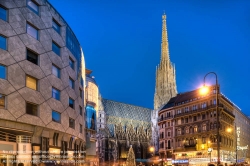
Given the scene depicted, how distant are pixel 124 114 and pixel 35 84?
13090 cm

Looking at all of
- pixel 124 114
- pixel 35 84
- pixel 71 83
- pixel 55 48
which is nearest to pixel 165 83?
pixel 124 114

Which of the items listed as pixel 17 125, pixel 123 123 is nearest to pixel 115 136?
pixel 123 123

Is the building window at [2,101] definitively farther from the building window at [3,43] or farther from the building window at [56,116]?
the building window at [56,116]

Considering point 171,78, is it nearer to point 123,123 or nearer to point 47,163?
point 123,123

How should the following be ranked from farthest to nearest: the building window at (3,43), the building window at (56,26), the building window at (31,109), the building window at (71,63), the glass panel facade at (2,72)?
the building window at (71,63), the building window at (56,26), the building window at (31,109), the building window at (3,43), the glass panel facade at (2,72)

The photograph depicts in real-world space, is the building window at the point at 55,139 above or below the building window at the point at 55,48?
below

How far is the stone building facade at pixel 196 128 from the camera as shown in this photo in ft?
255

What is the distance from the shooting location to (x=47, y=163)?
37.8 m

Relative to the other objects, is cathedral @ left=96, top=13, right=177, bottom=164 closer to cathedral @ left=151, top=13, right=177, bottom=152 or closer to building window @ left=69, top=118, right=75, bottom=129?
cathedral @ left=151, top=13, right=177, bottom=152

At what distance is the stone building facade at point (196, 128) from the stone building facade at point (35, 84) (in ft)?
134

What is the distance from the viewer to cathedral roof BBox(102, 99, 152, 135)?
514 ft

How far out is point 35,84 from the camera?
36.1 meters

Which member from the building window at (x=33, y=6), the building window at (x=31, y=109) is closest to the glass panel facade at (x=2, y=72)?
the building window at (x=31, y=109)

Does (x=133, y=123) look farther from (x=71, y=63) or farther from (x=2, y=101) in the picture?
(x=2, y=101)
